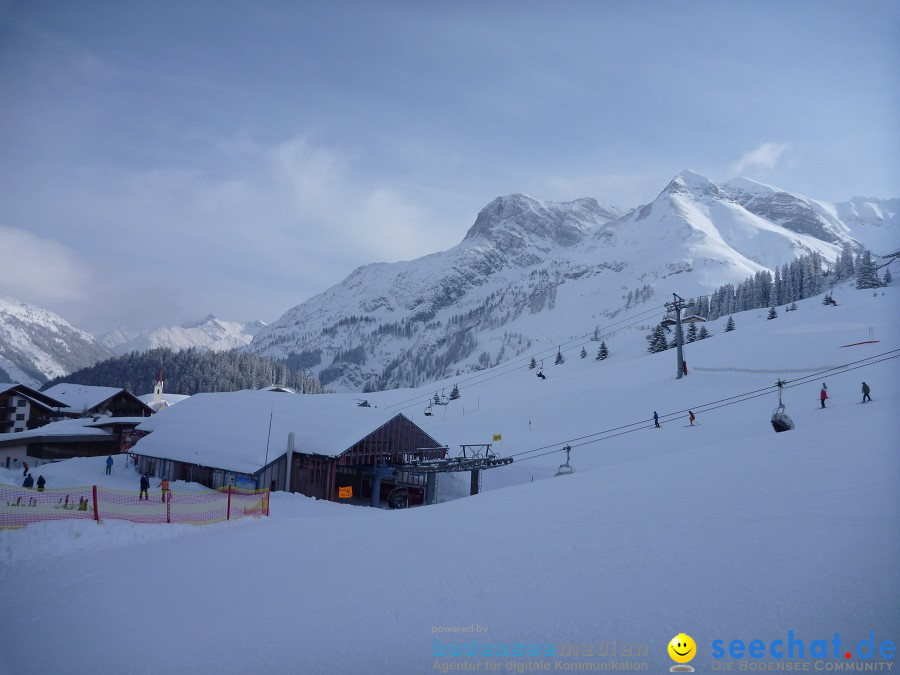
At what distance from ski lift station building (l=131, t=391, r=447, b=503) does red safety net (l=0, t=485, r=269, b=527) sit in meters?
5.68

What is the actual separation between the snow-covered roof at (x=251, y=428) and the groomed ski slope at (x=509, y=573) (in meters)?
12.3

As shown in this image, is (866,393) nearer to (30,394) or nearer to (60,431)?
(60,431)

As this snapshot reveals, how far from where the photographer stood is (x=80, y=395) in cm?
8012

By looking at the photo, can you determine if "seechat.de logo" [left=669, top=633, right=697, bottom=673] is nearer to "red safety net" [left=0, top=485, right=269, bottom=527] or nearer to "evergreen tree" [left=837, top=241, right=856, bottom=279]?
"red safety net" [left=0, top=485, right=269, bottom=527]

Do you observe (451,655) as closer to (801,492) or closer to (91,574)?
(801,492)

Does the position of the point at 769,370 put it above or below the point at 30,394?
above

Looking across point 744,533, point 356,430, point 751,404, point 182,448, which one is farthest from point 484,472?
point 744,533

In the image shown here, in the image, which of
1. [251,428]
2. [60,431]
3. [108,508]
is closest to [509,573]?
[108,508]

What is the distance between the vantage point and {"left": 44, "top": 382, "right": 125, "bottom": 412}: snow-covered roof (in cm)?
7719

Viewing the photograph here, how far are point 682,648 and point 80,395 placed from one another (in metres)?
97.6

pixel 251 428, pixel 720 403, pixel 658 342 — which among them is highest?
pixel 658 342

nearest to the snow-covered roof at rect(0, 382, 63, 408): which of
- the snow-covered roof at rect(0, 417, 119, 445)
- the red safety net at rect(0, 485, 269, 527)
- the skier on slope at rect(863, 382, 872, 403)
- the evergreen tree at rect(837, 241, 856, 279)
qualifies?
the snow-covered roof at rect(0, 417, 119, 445)

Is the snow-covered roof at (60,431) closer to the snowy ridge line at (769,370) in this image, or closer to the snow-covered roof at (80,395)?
the snow-covered roof at (80,395)

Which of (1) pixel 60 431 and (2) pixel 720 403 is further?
(1) pixel 60 431
